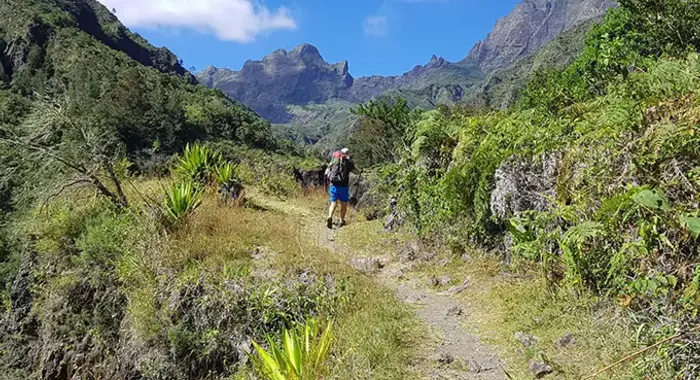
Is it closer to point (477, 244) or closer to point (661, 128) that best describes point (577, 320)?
point (661, 128)

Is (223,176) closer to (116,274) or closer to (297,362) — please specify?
(116,274)

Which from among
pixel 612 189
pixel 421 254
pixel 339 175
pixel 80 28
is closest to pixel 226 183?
pixel 339 175

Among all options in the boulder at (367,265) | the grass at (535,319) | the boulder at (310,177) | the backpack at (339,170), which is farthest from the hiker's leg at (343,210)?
the boulder at (310,177)

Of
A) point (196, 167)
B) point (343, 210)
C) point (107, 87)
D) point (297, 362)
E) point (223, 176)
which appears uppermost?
point (107, 87)

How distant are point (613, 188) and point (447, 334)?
203 cm

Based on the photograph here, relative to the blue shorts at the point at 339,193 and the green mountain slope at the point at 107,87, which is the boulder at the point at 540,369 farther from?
the green mountain slope at the point at 107,87

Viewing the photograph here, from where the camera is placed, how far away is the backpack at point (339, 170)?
9734mm

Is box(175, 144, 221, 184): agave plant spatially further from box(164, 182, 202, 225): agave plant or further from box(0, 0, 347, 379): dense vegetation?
box(164, 182, 202, 225): agave plant

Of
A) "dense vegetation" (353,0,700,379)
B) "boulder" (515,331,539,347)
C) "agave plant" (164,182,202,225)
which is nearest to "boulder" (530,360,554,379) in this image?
"boulder" (515,331,539,347)

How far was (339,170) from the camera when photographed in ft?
31.9

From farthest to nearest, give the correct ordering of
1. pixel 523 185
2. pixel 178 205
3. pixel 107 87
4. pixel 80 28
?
1. pixel 80 28
2. pixel 107 87
3. pixel 178 205
4. pixel 523 185

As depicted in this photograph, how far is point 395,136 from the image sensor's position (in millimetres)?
11414

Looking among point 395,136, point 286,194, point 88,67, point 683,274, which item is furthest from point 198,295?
point 88,67

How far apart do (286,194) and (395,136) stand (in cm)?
463
